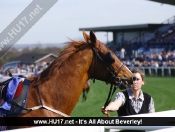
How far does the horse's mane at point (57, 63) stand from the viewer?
11.5 feet

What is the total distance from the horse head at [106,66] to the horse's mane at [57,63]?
119 millimetres

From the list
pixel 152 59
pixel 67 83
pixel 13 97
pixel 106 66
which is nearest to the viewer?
pixel 13 97

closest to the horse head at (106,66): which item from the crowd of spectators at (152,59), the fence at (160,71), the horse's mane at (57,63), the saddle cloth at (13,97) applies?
the horse's mane at (57,63)

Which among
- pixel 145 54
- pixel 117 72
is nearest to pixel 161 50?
pixel 145 54

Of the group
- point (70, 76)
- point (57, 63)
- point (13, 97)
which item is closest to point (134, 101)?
point (70, 76)

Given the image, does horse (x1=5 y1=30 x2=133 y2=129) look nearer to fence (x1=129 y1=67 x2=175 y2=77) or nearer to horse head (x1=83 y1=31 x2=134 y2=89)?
horse head (x1=83 y1=31 x2=134 y2=89)

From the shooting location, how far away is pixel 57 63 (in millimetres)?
3570

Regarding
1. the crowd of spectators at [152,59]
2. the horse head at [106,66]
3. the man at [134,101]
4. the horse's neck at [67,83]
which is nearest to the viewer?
the horse's neck at [67,83]

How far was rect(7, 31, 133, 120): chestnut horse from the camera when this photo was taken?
11.2ft

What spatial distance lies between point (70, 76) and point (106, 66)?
39 cm

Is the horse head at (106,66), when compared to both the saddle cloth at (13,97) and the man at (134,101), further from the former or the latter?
the saddle cloth at (13,97)

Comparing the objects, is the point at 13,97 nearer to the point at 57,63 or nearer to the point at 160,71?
the point at 57,63

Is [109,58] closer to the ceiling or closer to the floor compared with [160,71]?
closer to the floor

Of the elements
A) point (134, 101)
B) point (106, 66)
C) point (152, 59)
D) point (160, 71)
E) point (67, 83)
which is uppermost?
point (152, 59)
